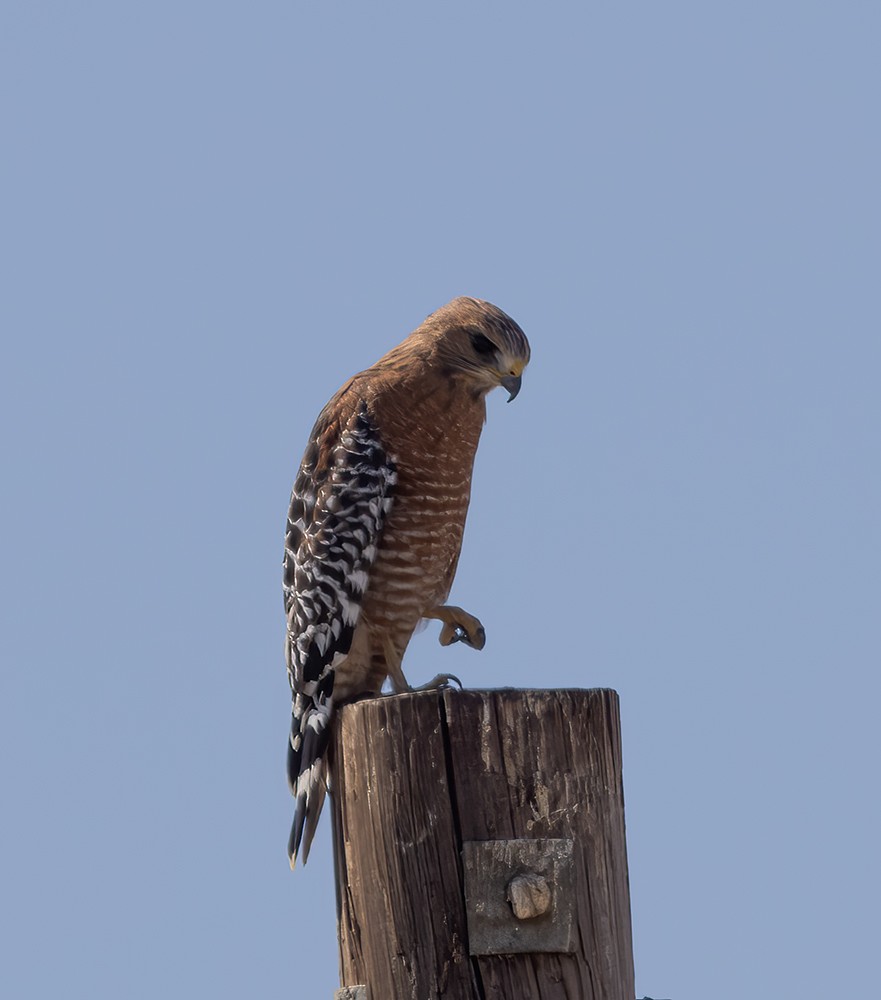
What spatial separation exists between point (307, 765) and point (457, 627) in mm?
1273

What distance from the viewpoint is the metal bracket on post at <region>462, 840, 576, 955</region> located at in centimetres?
380

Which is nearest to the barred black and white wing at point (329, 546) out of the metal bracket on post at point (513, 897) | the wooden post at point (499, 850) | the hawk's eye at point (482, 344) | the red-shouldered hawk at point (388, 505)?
the red-shouldered hawk at point (388, 505)

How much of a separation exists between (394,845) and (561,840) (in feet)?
1.52

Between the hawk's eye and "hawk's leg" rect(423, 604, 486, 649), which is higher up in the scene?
the hawk's eye

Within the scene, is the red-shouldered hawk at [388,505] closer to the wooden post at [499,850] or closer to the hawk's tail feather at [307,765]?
the hawk's tail feather at [307,765]

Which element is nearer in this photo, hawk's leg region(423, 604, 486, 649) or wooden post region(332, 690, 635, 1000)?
wooden post region(332, 690, 635, 1000)

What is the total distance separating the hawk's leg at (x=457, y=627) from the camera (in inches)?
279

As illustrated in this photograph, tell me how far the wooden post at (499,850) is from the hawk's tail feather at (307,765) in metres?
2.04

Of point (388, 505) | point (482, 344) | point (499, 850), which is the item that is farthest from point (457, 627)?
point (499, 850)

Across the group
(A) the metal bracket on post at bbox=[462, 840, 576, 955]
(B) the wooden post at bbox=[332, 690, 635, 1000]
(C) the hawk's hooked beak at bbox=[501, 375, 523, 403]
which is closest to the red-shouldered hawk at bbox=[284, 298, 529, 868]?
(C) the hawk's hooked beak at bbox=[501, 375, 523, 403]

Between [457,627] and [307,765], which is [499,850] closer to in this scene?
→ [307,765]

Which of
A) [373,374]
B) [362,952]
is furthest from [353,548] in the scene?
[362,952]

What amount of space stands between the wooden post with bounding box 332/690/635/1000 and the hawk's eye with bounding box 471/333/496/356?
3.50m

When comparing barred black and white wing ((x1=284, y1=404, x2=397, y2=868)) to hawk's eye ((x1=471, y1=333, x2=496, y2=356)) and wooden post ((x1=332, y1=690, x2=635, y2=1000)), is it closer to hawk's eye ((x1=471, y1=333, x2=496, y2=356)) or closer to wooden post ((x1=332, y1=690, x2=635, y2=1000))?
hawk's eye ((x1=471, y1=333, x2=496, y2=356))
